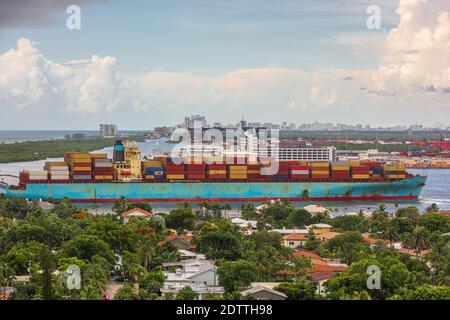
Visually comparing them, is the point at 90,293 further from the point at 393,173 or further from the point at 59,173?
the point at 393,173

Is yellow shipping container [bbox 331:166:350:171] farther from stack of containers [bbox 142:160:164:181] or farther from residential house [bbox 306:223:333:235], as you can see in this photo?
residential house [bbox 306:223:333:235]

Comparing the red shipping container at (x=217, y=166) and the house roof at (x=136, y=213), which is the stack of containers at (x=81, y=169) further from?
the house roof at (x=136, y=213)

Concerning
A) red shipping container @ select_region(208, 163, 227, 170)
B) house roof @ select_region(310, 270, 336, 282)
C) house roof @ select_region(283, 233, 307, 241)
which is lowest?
house roof @ select_region(283, 233, 307, 241)

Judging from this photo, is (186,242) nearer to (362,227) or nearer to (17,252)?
(17,252)

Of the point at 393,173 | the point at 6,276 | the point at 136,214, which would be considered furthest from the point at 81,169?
the point at 6,276

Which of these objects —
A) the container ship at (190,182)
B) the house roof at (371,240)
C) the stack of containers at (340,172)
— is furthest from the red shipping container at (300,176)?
the house roof at (371,240)

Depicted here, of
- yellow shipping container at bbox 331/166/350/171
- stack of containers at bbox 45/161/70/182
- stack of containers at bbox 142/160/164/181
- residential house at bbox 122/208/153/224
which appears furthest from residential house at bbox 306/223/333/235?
stack of containers at bbox 45/161/70/182

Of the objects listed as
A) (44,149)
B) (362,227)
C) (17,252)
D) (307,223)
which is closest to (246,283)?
(17,252)
